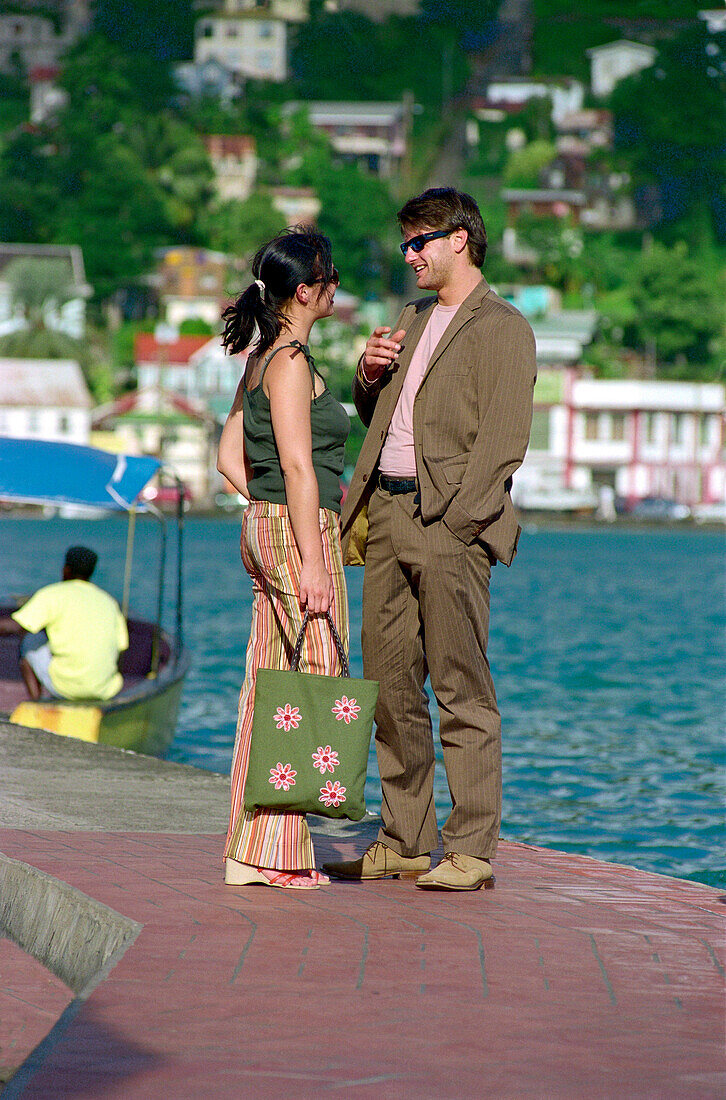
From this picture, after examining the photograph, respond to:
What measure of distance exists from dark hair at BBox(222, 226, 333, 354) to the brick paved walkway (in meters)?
1.58

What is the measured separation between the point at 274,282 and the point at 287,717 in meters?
1.26

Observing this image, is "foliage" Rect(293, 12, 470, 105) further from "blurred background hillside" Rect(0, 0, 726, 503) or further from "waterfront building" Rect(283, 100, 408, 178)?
"waterfront building" Rect(283, 100, 408, 178)

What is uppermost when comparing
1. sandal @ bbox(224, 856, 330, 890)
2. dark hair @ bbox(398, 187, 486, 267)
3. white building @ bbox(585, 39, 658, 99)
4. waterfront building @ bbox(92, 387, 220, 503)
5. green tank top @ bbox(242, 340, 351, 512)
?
white building @ bbox(585, 39, 658, 99)

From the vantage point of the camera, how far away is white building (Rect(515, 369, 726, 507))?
95375 millimetres

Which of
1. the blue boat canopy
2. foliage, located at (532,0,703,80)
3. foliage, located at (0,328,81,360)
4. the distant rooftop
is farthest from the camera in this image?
foliage, located at (532,0,703,80)

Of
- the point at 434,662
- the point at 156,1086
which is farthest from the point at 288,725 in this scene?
the point at 156,1086

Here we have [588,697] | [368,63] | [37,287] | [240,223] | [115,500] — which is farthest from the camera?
[368,63]

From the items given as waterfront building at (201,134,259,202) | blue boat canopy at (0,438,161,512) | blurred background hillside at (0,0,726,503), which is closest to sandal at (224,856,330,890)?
blue boat canopy at (0,438,161,512)

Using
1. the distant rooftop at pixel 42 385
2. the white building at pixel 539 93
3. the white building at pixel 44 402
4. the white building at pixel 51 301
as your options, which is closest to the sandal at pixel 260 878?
the white building at pixel 44 402

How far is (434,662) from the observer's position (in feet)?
15.5

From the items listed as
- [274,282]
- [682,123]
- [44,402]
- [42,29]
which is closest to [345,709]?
[274,282]

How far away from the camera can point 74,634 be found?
397 inches

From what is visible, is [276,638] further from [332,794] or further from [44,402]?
[44,402]

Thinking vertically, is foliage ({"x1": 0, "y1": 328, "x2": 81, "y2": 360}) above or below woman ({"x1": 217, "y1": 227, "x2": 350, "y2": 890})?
below
